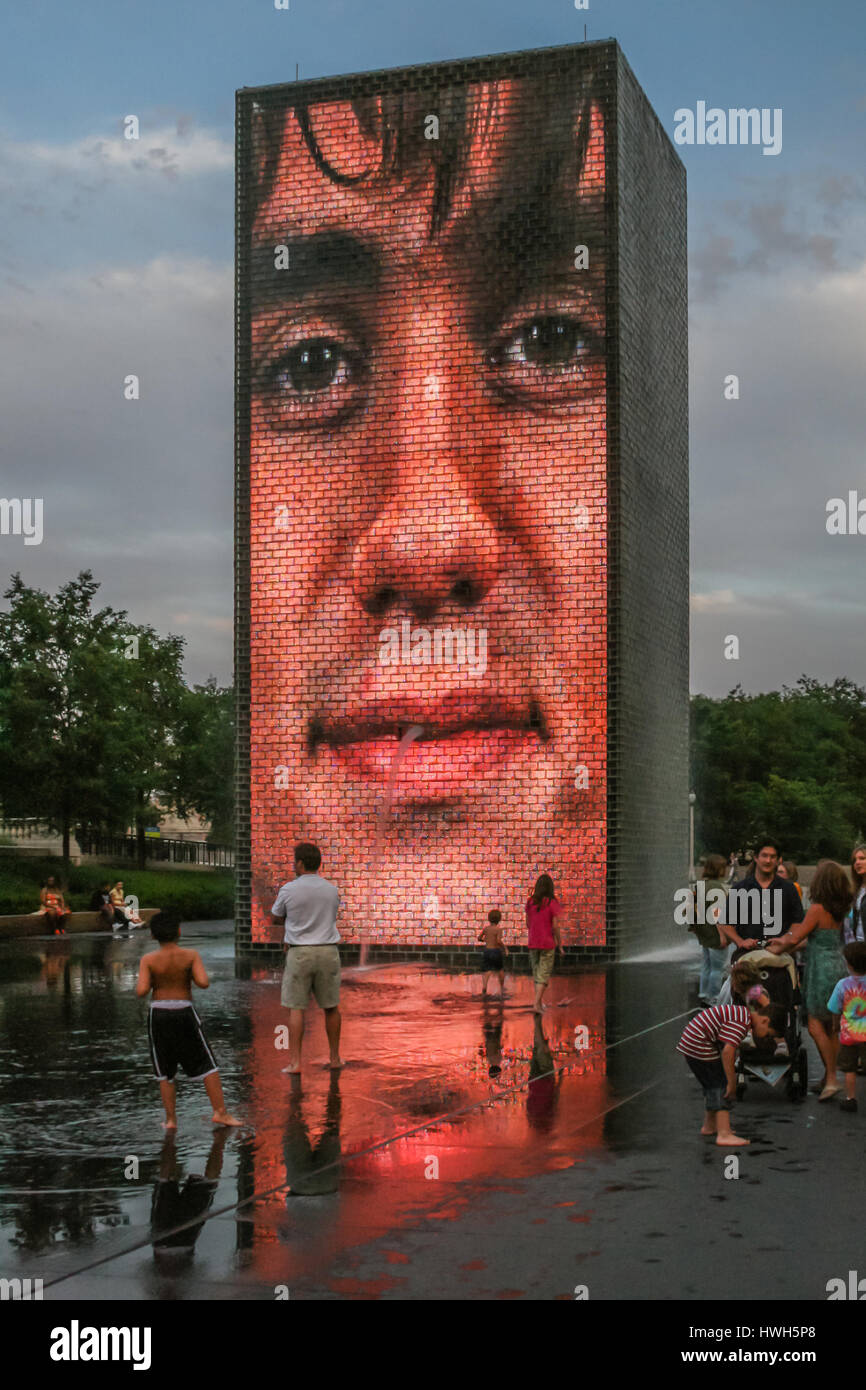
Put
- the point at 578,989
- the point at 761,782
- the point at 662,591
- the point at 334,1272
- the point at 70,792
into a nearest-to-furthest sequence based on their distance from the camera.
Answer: the point at 334,1272 < the point at 578,989 < the point at 662,591 < the point at 70,792 < the point at 761,782

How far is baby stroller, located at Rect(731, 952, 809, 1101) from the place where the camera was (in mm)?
11547

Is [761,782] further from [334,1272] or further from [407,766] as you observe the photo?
[334,1272]

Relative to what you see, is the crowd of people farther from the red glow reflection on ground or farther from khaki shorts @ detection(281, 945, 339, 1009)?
khaki shorts @ detection(281, 945, 339, 1009)

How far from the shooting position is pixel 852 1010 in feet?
37.1

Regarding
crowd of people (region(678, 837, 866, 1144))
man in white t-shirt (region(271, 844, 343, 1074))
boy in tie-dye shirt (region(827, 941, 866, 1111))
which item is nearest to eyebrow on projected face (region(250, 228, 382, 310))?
man in white t-shirt (region(271, 844, 343, 1074))

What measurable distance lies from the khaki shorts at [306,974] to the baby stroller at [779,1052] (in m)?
3.27

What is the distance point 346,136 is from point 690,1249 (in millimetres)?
23545

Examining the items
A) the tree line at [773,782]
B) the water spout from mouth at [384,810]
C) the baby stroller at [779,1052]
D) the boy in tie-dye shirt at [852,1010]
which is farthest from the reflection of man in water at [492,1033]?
the tree line at [773,782]

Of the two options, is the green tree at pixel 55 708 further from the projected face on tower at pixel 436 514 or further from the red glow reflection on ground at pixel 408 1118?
the red glow reflection on ground at pixel 408 1118

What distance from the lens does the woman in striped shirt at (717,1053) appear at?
9.96 metres

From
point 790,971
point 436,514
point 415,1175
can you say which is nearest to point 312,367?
point 436,514

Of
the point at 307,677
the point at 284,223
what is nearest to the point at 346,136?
the point at 284,223

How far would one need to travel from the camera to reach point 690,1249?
24.0 ft

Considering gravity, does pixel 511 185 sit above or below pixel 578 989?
above
